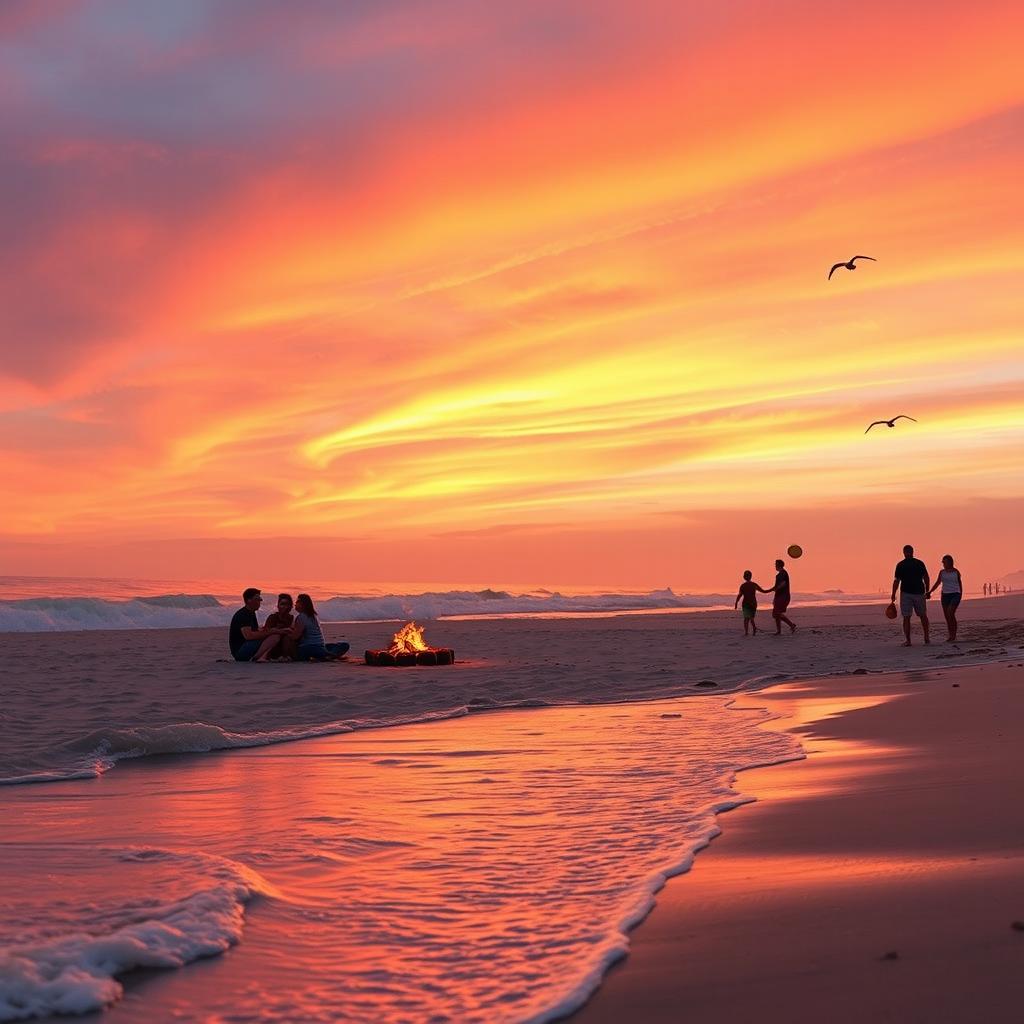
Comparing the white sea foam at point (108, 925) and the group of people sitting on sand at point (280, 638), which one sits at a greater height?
the group of people sitting on sand at point (280, 638)

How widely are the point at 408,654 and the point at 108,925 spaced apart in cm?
1772

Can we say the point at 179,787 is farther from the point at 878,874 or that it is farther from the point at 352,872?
the point at 878,874

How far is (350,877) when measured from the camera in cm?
611

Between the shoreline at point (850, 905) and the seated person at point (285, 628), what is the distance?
639 inches

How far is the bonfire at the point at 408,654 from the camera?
22.8 metres

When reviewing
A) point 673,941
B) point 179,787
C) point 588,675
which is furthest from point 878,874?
point 588,675

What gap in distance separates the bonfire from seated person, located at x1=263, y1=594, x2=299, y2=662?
6.06 ft

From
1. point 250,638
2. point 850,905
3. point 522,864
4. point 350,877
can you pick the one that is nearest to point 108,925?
point 350,877

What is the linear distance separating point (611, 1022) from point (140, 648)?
1131 inches

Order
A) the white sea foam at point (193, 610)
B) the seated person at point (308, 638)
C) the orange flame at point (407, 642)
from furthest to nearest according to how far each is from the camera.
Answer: the white sea foam at point (193, 610)
the seated person at point (308, 638)
the orange flame at point (407, 642)

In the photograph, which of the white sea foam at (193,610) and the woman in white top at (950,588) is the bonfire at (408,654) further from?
the white sea foam at (193,610)

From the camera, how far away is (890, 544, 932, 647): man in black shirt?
2652cm

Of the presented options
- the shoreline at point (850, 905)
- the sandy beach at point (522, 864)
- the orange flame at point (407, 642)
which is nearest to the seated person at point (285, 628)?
the orange flame at point (407, 642)

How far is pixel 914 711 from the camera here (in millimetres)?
12664
